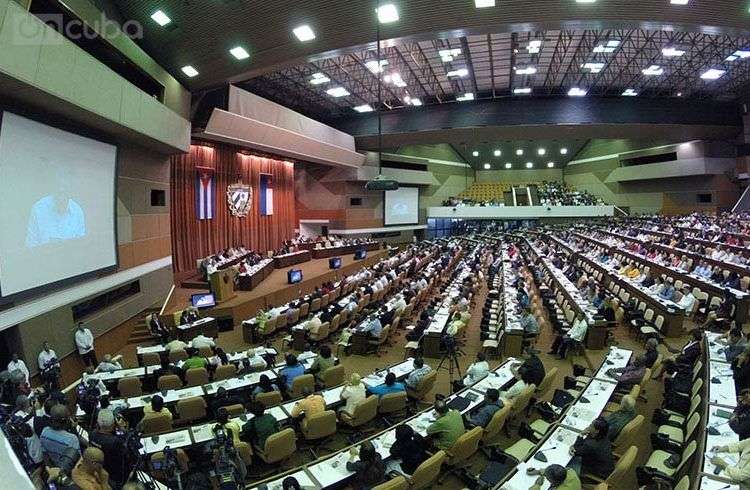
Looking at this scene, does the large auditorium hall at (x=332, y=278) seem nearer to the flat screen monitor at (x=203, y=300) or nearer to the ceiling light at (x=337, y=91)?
the flat screen monitor at (x=203, y=300)

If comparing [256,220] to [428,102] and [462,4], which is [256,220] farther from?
[462,4]

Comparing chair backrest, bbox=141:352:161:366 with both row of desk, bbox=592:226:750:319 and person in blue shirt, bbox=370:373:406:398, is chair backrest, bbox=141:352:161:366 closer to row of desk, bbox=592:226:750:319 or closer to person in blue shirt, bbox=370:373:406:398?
person in blue shirt, bbox=370:373:406:398

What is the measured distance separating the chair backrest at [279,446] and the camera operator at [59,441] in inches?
89.0

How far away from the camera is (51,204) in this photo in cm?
880

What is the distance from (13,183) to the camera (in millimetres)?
7641

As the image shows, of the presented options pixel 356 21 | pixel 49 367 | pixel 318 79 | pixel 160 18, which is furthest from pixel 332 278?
pixel 49 367

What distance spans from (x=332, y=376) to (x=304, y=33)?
28.6 feet

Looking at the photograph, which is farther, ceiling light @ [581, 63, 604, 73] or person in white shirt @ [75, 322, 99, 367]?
ceiling light @ [581, 63, 604, 73]

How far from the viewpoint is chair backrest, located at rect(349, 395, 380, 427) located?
6.67 meters

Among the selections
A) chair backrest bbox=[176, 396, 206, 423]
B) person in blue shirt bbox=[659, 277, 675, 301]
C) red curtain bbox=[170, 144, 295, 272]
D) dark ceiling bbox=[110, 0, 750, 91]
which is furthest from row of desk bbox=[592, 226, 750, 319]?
red curtain bbox=[170, 144, 295, 272]

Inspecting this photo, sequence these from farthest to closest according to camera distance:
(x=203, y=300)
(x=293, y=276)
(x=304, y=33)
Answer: (x=293, y=276)
(x=203, y=300)
(x=304, y=33)

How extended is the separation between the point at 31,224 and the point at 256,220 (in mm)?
16361

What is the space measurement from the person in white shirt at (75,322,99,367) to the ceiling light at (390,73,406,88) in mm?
16851

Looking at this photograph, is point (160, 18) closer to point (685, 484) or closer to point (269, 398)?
point (269, 398)
